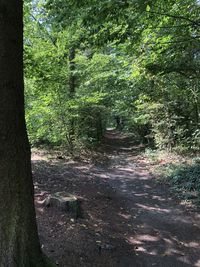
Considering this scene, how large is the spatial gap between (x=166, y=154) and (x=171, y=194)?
5.28 metres

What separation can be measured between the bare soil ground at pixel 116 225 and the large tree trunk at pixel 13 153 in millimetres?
1330

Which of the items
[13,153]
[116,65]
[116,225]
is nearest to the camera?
[13,153]

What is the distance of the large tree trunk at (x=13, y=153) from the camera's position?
293 centimetres

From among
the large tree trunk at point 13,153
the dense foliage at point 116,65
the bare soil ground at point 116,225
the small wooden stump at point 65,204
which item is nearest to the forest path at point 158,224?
the bare soil ground at point 116,225

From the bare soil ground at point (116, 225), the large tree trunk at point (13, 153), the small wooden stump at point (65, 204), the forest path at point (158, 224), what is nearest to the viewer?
the large tree trunk at point (13, 153)

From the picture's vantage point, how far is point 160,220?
6.53 meters

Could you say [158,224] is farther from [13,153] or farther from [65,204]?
[13,153]

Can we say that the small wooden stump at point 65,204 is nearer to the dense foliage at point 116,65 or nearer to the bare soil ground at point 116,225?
the bare soil ground at point 116,225

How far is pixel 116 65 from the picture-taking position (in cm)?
1644

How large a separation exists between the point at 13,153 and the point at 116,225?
373cm

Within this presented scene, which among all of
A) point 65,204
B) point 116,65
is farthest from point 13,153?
point 116,65

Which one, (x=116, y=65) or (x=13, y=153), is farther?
(x=116, y=65)

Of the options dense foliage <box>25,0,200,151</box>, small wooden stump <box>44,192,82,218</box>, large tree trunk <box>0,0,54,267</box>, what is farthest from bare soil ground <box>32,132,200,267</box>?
dense foliage <box>25,0,200,151</box>

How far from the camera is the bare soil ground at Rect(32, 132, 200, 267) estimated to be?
465 cm
